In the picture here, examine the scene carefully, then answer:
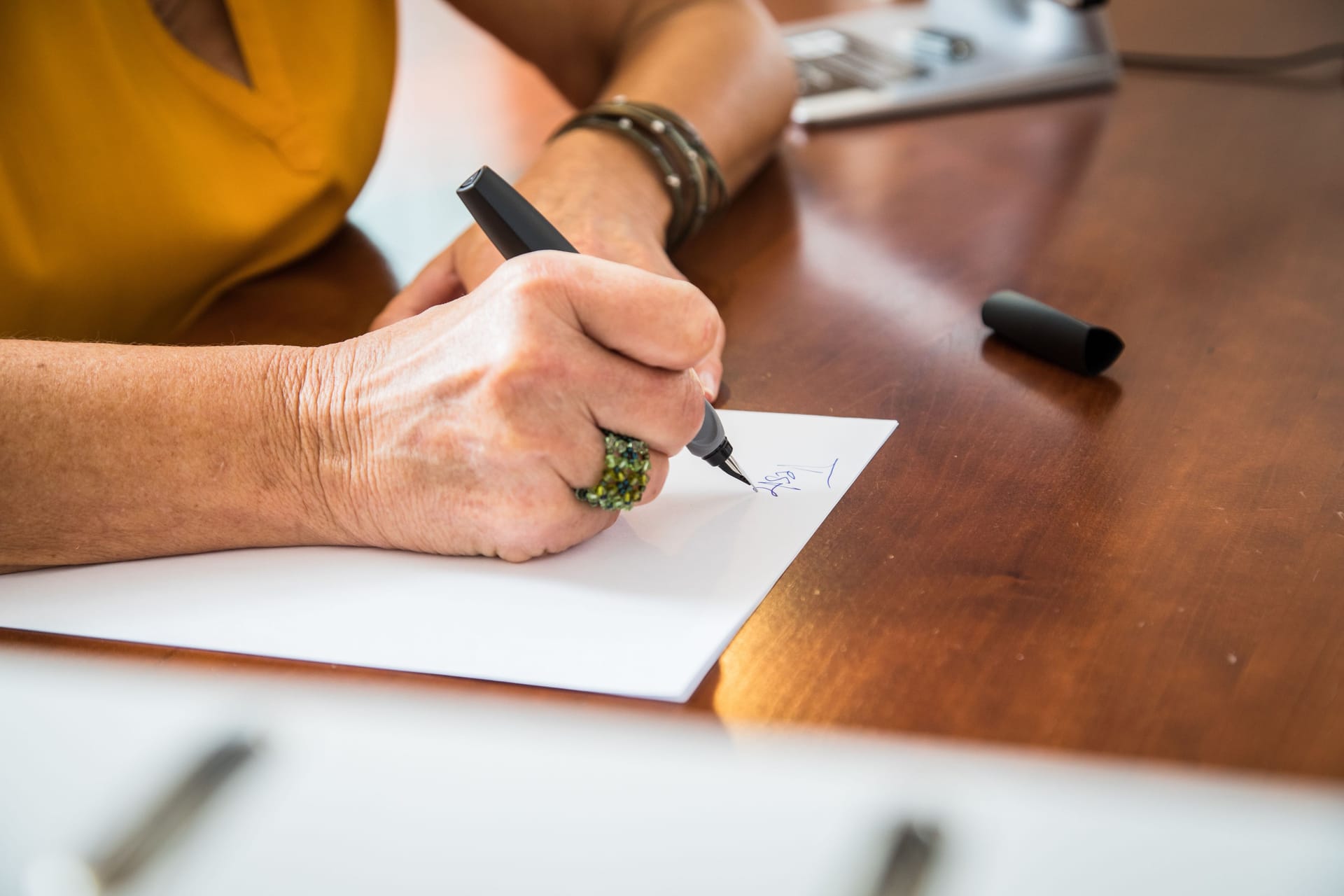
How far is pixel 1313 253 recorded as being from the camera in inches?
31.5

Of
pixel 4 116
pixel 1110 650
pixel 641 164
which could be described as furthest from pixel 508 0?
pixel 1110 650

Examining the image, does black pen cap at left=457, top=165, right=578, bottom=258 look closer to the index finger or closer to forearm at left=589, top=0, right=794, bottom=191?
the index finger

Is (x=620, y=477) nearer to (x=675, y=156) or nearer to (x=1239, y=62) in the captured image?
(x=675, y=156)

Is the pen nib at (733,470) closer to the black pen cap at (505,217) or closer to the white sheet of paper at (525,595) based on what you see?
the white sheet of paper at (525,595)

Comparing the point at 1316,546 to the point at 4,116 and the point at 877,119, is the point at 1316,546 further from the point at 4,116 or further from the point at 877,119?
the point at 4,116

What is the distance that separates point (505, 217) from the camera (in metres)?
0.60

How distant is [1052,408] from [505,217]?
0.34 m

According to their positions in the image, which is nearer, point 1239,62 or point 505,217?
point 505,217

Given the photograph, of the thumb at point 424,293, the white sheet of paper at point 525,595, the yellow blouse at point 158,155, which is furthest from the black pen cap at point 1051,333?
the yellow blouse at point 158,155

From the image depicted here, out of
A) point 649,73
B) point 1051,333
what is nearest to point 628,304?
point 1051,333

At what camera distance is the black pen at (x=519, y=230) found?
59 cm

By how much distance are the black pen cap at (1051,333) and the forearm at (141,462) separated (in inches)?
17.5

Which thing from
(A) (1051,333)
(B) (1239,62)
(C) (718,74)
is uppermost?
(C) (718,74)
